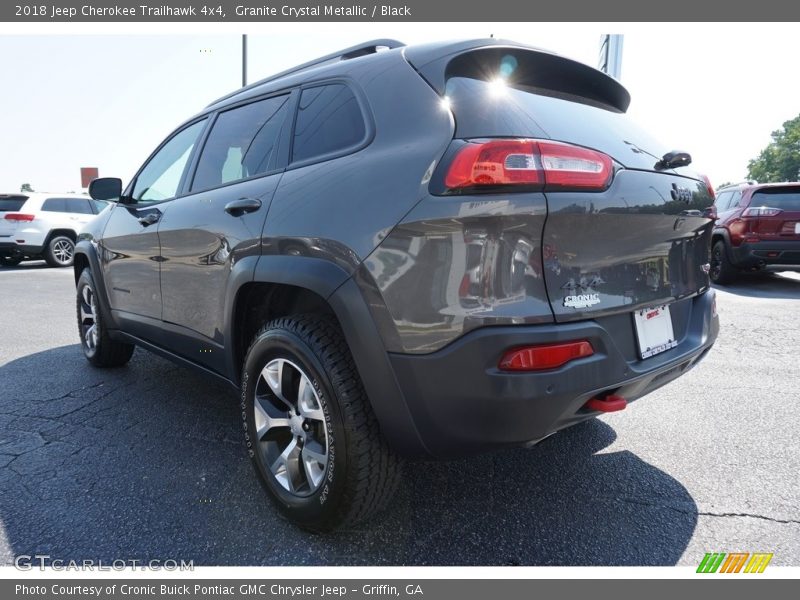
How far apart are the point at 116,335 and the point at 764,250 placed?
28.8 ft

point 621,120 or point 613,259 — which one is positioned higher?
point 621,120

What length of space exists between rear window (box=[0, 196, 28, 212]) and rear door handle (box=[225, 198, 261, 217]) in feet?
40.4

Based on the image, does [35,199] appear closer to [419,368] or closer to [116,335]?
[116,335]

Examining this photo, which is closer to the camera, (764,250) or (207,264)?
(207,264)

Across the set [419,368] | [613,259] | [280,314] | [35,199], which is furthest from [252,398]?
[35,199]

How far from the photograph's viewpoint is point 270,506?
221 centimetres

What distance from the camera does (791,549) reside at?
6.24 ft

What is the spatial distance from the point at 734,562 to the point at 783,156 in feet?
253

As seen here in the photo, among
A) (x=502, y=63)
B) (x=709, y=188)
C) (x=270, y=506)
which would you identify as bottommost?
(x=270, y=506)

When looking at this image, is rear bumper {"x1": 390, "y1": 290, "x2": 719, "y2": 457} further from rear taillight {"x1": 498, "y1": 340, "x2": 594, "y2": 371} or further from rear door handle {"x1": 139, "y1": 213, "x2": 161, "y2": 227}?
rear door handle {"x1": 139, "y1": 213, "x2": 161, "y2": 227}

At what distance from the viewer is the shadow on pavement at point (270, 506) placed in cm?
192

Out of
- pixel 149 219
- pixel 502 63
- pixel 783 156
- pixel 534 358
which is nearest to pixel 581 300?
pixel 534 358

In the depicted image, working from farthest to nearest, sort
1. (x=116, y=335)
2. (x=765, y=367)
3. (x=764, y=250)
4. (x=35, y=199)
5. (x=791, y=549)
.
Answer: (x=35, y=199), (x=764, y=250), (x=765, y=367), (x=116, y=335), (x=791, y=549)

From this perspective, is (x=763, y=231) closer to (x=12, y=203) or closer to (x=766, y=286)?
(x=766, y=286)
